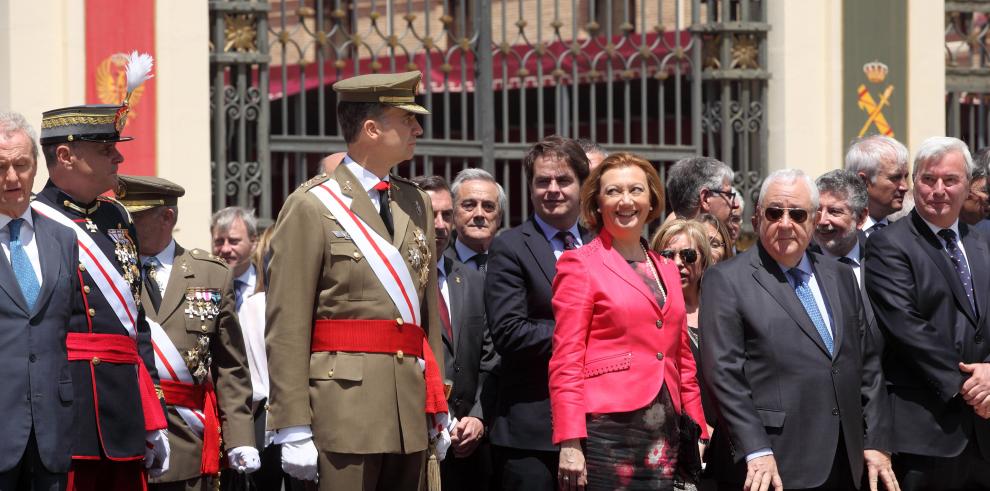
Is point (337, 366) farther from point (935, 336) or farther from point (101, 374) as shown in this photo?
point (935, 336)

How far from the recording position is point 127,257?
498cm

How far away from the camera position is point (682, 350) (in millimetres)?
5344

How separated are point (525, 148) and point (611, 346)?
5.35 m

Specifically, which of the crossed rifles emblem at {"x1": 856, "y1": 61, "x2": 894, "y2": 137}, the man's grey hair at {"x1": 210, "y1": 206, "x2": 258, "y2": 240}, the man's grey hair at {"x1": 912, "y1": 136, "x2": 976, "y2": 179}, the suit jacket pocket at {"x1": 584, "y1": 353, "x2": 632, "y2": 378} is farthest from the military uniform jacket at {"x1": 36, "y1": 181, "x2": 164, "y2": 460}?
the crossed rifles emblem at {"x1": 856, "y1": 61, "x2": 894, "y2": 137}

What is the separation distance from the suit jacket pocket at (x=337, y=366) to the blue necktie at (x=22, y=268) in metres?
0.85

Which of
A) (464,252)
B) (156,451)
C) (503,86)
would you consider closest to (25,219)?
(156,451)

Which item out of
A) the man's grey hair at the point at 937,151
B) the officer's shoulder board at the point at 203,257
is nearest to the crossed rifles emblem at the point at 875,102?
the man's grey hair at the point at 937,151

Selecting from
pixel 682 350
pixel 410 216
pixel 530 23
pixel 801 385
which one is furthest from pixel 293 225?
pixel 530 23

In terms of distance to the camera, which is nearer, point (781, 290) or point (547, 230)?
point (781, 290)

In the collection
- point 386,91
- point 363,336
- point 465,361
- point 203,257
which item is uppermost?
point 386,91

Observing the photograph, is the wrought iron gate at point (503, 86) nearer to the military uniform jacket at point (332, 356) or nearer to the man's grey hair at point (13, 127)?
the military uniform jacket at point (332, 356)

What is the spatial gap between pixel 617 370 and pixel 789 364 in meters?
0.68

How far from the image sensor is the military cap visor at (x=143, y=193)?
5828 mm

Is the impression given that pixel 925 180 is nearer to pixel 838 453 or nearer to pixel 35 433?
pixel 838 453
